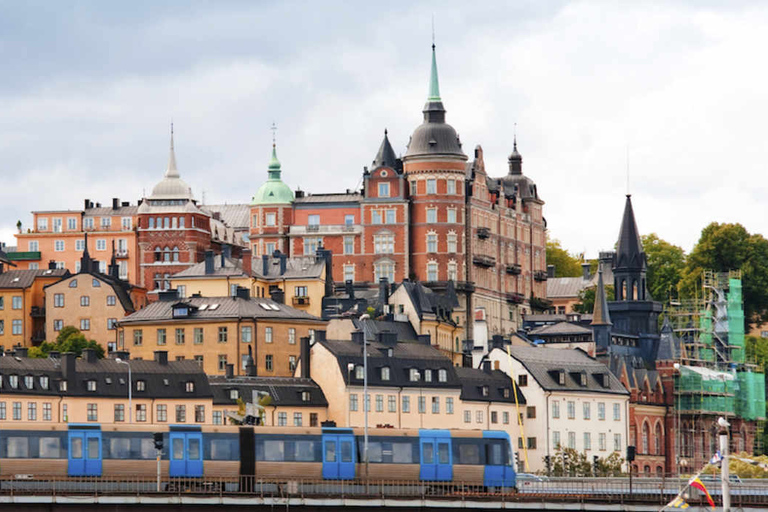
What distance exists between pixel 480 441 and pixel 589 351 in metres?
94.3

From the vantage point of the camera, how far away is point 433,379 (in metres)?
163

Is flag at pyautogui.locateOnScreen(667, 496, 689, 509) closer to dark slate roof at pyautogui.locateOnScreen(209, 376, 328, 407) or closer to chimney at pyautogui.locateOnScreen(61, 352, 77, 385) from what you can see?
dark slate roof at pyautogui.locateOnScreen(209, 376, 328, 407)

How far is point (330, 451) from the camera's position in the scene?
104 metres

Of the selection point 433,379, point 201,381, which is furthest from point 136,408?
point 433,379

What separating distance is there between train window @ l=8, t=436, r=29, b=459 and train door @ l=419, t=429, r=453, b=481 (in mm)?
18587

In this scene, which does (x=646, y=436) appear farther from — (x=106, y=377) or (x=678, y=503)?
(x=678, y=503)

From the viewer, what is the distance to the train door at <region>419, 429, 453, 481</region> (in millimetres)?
105062

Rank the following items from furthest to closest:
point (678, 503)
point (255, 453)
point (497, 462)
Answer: point (497, 462)
point (255, 453)
point (678, 503)

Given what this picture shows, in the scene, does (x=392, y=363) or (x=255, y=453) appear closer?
(x=255, y=453)

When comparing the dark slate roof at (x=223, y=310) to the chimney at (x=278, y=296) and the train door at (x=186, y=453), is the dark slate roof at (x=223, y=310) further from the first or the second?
the train door at (x=186, y=453)

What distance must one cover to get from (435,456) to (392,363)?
55.9 metres

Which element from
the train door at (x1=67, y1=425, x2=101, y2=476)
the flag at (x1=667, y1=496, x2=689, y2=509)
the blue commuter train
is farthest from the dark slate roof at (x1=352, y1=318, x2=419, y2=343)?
the flag at (x1=667, y1=496, x2=689, y2=509)

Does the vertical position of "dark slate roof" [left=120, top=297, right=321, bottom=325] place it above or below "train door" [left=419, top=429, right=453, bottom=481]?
above

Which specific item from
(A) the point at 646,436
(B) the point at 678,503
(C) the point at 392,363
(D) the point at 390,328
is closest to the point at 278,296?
(D) the point at 390,328
